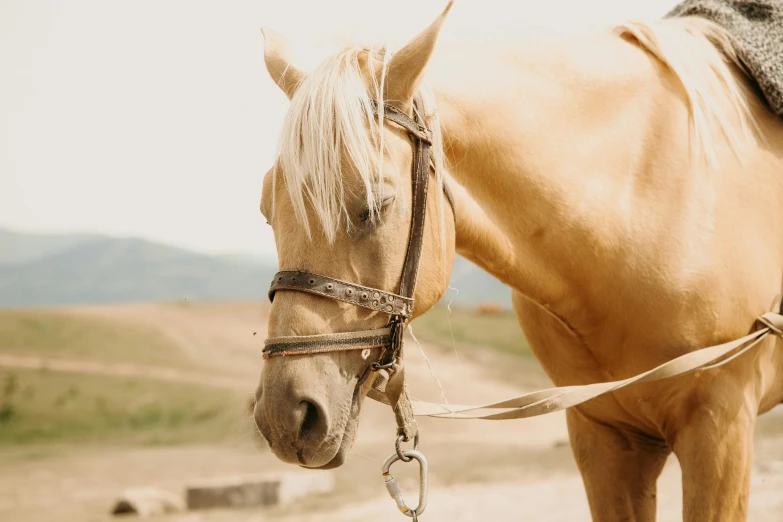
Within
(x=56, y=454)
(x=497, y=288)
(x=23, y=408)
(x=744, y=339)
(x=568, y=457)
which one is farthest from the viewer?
(x=497, y=288)

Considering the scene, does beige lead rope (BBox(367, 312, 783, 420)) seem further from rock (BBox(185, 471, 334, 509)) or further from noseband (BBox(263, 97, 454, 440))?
rock (BBox(185, 471, 334, 509))

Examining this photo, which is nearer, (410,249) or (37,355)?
(410,249)

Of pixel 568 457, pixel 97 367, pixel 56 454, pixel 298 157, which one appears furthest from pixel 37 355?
pixel 298 157

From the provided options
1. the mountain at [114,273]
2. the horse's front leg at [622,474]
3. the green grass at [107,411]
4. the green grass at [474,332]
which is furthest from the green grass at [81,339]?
the horse's front leg at [622,474]

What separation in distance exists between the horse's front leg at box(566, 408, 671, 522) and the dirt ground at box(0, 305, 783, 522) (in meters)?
1.25

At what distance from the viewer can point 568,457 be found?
8.16m

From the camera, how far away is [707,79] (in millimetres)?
2410

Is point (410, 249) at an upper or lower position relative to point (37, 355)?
upper

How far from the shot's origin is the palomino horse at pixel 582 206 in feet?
6.12

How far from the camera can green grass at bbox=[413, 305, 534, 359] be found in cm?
1514

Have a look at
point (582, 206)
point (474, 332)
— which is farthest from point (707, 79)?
point (474, 332)

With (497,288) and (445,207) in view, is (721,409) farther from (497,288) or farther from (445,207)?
(497,288)

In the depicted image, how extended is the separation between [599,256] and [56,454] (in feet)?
28.1

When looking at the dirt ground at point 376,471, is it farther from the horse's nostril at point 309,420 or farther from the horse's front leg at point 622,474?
the horse's front leg at point 622,474
